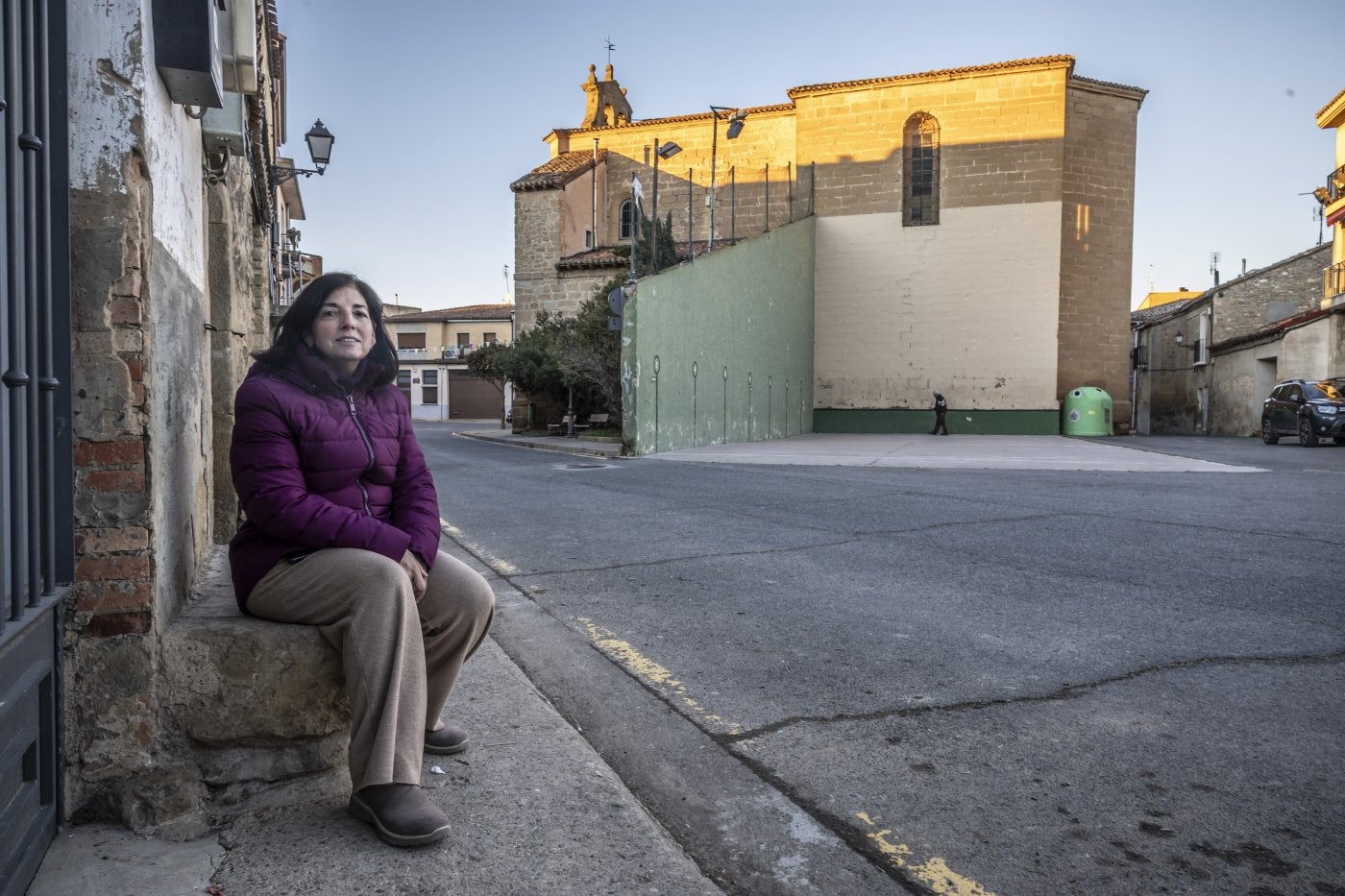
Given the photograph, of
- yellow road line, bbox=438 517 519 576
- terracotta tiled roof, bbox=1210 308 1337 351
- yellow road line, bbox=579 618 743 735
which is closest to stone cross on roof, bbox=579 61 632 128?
terracotta tiled roof, bbox=1210 308 1337 351

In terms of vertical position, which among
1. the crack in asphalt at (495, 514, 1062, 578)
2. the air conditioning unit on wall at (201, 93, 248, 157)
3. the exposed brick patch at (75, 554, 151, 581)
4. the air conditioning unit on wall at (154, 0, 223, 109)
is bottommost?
the crack in asphalt at (495, 514, 1062, 578)

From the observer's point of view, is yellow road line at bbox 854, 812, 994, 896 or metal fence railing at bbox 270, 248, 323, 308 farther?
metal fence railing at bbox 270, 248, 323, 308

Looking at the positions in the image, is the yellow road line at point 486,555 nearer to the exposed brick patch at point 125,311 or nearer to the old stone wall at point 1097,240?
the exposed brick patch at point 125,311

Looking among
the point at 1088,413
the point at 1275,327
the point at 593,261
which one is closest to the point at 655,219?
the point at 593,261

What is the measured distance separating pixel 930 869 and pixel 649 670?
5.63ft

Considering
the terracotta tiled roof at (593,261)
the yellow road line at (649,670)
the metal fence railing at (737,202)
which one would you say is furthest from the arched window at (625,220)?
the yellow road line at (649,670)

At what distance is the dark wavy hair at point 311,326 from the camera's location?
269cm

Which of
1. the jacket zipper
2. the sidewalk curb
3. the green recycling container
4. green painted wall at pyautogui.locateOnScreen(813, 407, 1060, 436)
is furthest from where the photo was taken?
green painted wall at pyautogui.locateOnScreen(813, 407, 1060, 436)

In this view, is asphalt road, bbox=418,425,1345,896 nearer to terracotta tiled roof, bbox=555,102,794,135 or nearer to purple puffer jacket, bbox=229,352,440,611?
purple puffer jacket, bbox=229,352,440,611

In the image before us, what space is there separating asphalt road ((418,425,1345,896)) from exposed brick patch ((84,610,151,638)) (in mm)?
1350

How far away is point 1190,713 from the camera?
10.3 ft

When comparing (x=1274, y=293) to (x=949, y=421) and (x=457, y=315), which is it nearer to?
(x=949, y=421)

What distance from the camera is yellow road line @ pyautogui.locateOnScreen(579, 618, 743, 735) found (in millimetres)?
3150

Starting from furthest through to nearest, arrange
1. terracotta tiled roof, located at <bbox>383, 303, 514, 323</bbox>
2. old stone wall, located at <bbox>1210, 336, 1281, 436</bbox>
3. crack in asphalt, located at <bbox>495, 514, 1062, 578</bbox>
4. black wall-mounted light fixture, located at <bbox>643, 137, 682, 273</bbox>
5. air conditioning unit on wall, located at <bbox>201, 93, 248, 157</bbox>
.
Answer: terracotta tiled roof, located at <bbox>383, 303, 514, 323</bbox>, old stone wall, located at <bbox>1210, 336, 1281, 436</bbox>, black wall-mounted light fixture, located at <bbox>643, 137, 682, 273</bbox>, crack in asphalt, located at <bbox>495, 514, 1062, 578</bbox>, air conditioning unit on wall, located at <bbox>201, 93, 248, 157</bbox>
